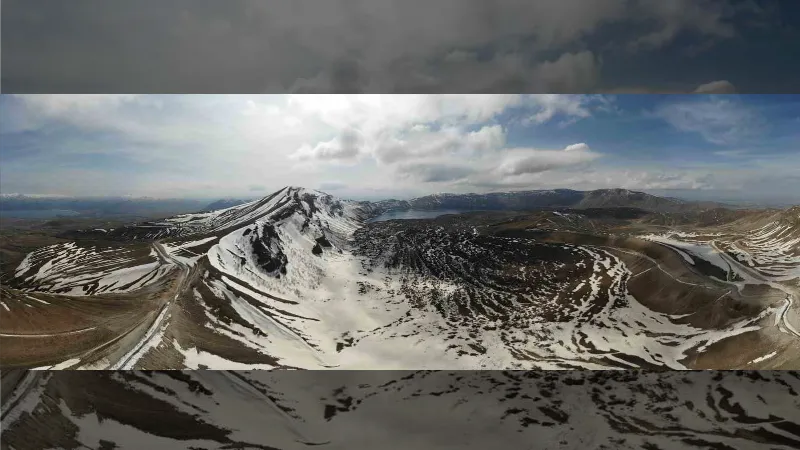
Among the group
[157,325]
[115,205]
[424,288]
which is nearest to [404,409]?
[424,288]

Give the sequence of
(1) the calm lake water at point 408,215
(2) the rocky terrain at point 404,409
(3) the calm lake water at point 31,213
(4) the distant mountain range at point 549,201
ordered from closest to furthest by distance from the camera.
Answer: (2) the rocky terrain at point 404,409 < (3) the calm lake water at point 31,213 < (4) the distant mountain range at point 549,201 < (1) the calm lake water at point 408,215

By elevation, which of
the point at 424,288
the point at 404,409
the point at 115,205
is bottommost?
the point at 404,409

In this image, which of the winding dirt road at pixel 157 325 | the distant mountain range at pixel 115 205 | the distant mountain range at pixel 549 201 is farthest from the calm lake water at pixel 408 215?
the winding dirt road at pixel 157 325

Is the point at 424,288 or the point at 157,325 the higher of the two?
the point at 424,288

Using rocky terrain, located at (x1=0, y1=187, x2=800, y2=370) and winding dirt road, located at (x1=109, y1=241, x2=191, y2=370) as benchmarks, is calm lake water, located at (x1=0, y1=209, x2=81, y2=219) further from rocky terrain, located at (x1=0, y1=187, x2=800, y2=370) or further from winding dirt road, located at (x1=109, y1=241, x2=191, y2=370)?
winding dirt road, located at (x1=109, y1=241, x2=191, y2=370)

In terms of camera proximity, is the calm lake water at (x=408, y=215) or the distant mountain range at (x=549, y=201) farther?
the calm lake water at (x=408, y=215)

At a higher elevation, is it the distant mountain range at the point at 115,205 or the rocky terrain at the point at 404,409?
the distant mountain range at the point at 115,205

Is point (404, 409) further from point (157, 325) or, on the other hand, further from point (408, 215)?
point (157, 325)

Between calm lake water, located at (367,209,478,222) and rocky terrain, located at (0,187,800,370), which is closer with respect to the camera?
rocky terrain, located at (0,187,800,370)

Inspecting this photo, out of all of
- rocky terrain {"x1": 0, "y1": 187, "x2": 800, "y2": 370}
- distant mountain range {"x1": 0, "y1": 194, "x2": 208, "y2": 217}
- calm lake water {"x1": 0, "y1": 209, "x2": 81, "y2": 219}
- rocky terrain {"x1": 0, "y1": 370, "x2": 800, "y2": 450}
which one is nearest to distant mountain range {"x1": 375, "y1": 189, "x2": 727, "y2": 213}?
rocky terrain {"x1": 0, "y1": 187, "x2": 800, "y2": 370}

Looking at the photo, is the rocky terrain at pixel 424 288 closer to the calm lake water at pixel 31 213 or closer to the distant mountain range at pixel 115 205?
the distant mountain range at pixel 115 205
